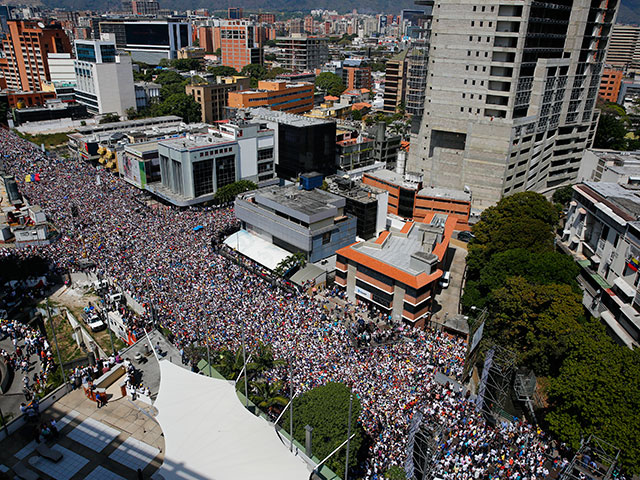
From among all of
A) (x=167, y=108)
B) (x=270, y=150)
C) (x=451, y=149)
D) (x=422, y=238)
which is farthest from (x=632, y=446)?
(x=167, y=108)

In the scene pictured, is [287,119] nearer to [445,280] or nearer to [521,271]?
[445,280]

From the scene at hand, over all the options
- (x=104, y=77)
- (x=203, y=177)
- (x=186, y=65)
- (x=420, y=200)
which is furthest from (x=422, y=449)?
(x=186, y=65)

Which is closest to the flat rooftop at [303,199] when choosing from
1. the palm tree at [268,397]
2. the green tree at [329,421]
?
the palm tree at [268,397]

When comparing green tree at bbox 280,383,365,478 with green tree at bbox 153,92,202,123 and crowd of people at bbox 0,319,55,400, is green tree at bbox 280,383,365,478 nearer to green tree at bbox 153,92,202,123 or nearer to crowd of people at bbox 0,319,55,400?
crowd of people at bbox 0,319,55,400

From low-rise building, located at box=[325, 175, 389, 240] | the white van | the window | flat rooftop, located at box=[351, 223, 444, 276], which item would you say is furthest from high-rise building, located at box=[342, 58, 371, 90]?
the white van

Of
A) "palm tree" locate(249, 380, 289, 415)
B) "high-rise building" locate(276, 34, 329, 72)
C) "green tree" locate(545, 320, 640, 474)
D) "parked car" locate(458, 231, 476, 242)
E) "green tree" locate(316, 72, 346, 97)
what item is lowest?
"parked car" locate(458, 231, 476, 242)

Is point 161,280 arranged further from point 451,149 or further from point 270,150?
point 451,149

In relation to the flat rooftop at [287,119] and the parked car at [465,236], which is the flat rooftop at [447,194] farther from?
the flat rooftop at [287,119]

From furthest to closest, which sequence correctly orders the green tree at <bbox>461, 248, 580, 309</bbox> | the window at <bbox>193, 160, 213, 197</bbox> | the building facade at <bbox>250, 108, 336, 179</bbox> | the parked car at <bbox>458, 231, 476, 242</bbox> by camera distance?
1. the building facade at <bbox>250, 108, 336, 179</bbox>
2. the window at <bbox>193, 160, 213, 197</bbox>
3. the parked car at <bbox>458, 231, 476, 242</bbox>
4. the green tree at <bbox>461, 248, 580, 309</bbox>
